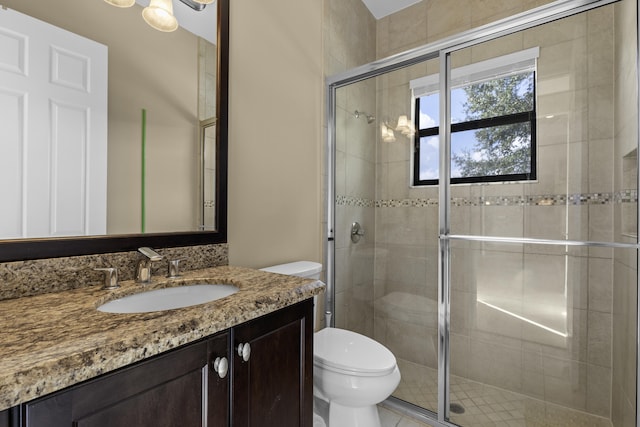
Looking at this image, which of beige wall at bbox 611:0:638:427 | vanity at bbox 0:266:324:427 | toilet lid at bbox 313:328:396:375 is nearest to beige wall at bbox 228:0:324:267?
toilet lid at bbox 313:328:396:375

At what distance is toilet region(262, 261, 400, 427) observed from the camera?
1.29 m

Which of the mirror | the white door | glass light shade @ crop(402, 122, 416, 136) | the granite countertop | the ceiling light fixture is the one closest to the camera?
the granite countertop

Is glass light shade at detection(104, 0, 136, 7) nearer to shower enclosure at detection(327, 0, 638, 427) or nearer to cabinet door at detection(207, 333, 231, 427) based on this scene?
cabinet door at detection(207, 333, 231, 427)

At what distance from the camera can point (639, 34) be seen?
129 cm

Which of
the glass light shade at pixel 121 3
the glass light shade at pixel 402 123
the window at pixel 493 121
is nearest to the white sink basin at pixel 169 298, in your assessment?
the glass light shade at pixel 121 3

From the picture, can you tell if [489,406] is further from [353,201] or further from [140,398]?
[140,398]

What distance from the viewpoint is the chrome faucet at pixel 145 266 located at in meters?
1.01

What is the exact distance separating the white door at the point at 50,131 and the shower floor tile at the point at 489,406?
1799mm

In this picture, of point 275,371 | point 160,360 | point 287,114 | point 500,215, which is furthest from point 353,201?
point 160,360

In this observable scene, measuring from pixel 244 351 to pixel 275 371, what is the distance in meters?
0.16

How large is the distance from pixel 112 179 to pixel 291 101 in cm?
108

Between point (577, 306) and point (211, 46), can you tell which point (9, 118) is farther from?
point (577, 306)

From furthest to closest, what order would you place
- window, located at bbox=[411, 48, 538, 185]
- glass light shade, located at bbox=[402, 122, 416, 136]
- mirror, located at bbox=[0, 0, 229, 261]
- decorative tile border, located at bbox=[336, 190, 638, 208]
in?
glass light shade, located at bbox=[402, 122, 416, 136] → window, located at bbox=[411, 48, 538, 185] → decorative tile border, located at bbox=[336, 190, 638, 208] → mirror, located at bbox=[0, 0, 229, 261]

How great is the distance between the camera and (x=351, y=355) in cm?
143
